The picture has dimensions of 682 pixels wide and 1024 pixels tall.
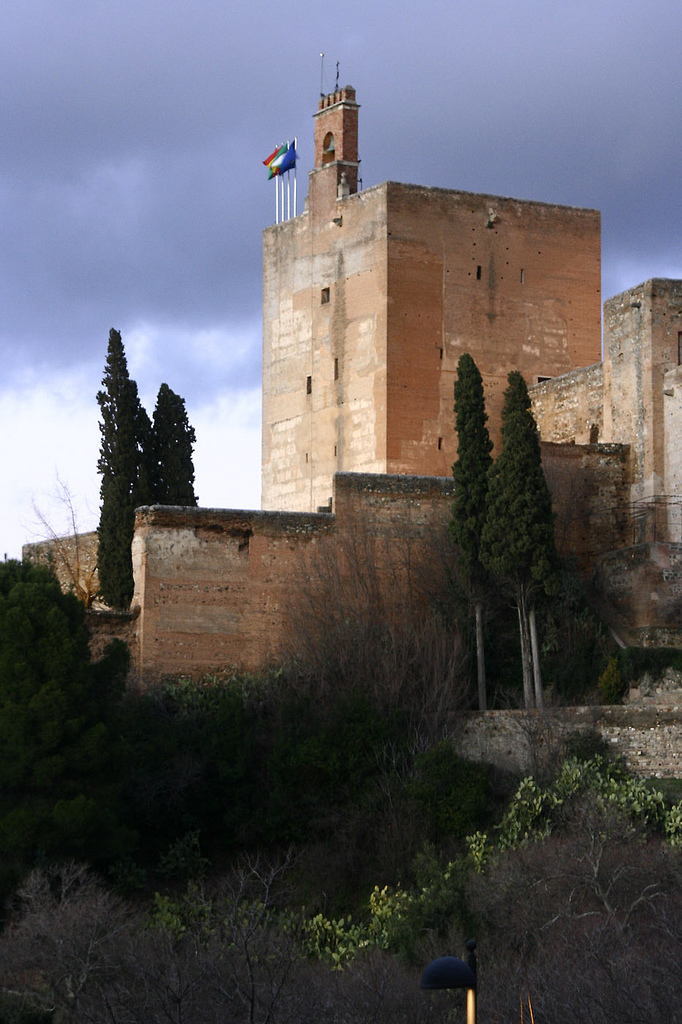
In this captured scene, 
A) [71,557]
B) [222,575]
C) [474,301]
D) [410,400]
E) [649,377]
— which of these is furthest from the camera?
[474,301]

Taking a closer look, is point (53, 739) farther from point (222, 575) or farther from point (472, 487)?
point (472, 487)

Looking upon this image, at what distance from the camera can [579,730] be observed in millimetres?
23688

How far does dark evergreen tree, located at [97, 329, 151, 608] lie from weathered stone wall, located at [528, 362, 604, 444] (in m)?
6.60

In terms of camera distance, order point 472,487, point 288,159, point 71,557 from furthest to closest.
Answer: point 288,159
point 71,557
point 472,487

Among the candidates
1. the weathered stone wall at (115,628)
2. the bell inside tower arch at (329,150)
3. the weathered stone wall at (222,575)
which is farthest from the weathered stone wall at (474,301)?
the weathered stone wall at (115,628)

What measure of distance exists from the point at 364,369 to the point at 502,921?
13866 millimetres

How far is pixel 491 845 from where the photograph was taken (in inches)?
878

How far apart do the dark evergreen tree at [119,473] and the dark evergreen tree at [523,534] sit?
6192mm

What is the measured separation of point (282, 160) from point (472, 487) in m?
11.2

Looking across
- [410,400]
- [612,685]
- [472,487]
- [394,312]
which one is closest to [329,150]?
[394,312]

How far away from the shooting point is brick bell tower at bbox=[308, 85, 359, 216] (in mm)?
33656

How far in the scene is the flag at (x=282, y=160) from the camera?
3509 centimetres

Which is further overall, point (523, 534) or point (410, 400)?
point (410, 400)

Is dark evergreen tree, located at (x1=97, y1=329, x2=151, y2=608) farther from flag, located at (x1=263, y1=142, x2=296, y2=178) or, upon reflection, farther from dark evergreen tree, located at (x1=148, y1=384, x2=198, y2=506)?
flag, located at (x1=263, y1=142, x2=296, y2=178)
